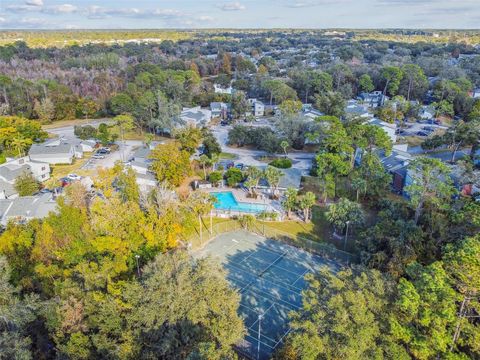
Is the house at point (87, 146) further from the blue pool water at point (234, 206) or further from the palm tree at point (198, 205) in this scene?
the palm tree at point (198, 205)

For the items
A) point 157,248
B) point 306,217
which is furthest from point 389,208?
point 157,248

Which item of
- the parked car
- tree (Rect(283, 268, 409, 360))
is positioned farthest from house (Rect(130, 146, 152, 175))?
tree (Rect(283, 268, 409, 360))

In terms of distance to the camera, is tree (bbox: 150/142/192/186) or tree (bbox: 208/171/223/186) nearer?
tree (bbox: 150/142/192/186)

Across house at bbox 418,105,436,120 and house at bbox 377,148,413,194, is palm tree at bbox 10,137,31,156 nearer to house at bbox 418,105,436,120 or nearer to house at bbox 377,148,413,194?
house at bbox 377,148,413,194

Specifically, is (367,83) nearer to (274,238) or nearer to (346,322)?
(274,238)

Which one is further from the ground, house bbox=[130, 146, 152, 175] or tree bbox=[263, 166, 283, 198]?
tree bbox=[263, 166, 283, 198]

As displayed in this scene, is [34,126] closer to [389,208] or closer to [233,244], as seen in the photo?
[233,244]

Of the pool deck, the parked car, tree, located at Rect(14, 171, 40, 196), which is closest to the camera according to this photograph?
tree, located at Rect(14, 171, 40, 196)

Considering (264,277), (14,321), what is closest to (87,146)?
(264,277)
